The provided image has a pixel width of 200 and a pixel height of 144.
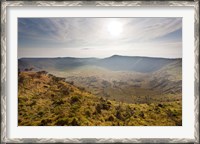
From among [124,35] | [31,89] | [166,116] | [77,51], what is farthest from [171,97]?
[31,89]

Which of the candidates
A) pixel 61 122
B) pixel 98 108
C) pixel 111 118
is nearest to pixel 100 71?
pixel 98 108

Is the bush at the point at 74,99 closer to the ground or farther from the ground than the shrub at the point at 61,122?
farther from the ground

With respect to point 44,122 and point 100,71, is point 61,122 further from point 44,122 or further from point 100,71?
point 100,71

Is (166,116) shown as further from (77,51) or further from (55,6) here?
(55,6)

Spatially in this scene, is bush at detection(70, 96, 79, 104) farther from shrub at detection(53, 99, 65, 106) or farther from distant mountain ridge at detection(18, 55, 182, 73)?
distant mountain ridge at detection(18, 55, 182, 73)

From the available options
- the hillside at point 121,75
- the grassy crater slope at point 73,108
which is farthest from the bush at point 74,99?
the hillside at point 121,75

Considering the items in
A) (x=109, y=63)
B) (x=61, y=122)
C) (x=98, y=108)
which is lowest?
(x=61, y=122)

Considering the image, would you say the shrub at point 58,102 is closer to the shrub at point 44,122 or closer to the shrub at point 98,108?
the shrub at point 44,122
